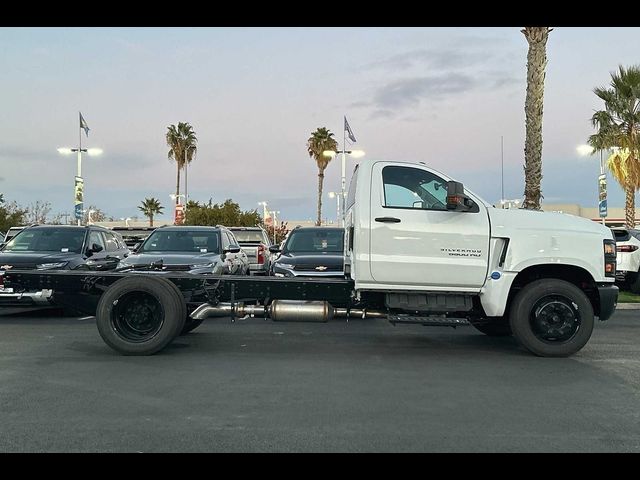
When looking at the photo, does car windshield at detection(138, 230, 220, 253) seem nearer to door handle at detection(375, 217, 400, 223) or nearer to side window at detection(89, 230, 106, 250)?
side window at detection(89, 230, 106, 250)

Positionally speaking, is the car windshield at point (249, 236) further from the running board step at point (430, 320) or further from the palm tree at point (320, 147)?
the palm tree at point (320, 147)

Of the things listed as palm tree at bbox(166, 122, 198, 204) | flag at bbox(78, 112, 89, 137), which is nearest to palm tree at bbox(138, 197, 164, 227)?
palm tree at bbox(166, 122, 198, 204)

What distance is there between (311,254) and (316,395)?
247 inches

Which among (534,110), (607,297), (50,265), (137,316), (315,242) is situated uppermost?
(534,110)

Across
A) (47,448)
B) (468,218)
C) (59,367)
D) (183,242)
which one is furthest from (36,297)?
(468,218)

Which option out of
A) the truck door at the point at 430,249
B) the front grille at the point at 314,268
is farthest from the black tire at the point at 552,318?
the front grille at the point at 314,268

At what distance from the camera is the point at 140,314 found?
8.41 m

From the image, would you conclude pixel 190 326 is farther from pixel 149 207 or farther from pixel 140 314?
pixel 149 207

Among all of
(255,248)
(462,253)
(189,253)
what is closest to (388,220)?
(462,253)

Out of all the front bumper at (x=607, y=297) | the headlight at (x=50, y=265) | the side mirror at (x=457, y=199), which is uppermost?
the side mirror at (x=457, y=199)

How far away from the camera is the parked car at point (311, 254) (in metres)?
11.5

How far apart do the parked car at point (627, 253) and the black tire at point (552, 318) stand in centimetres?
762
